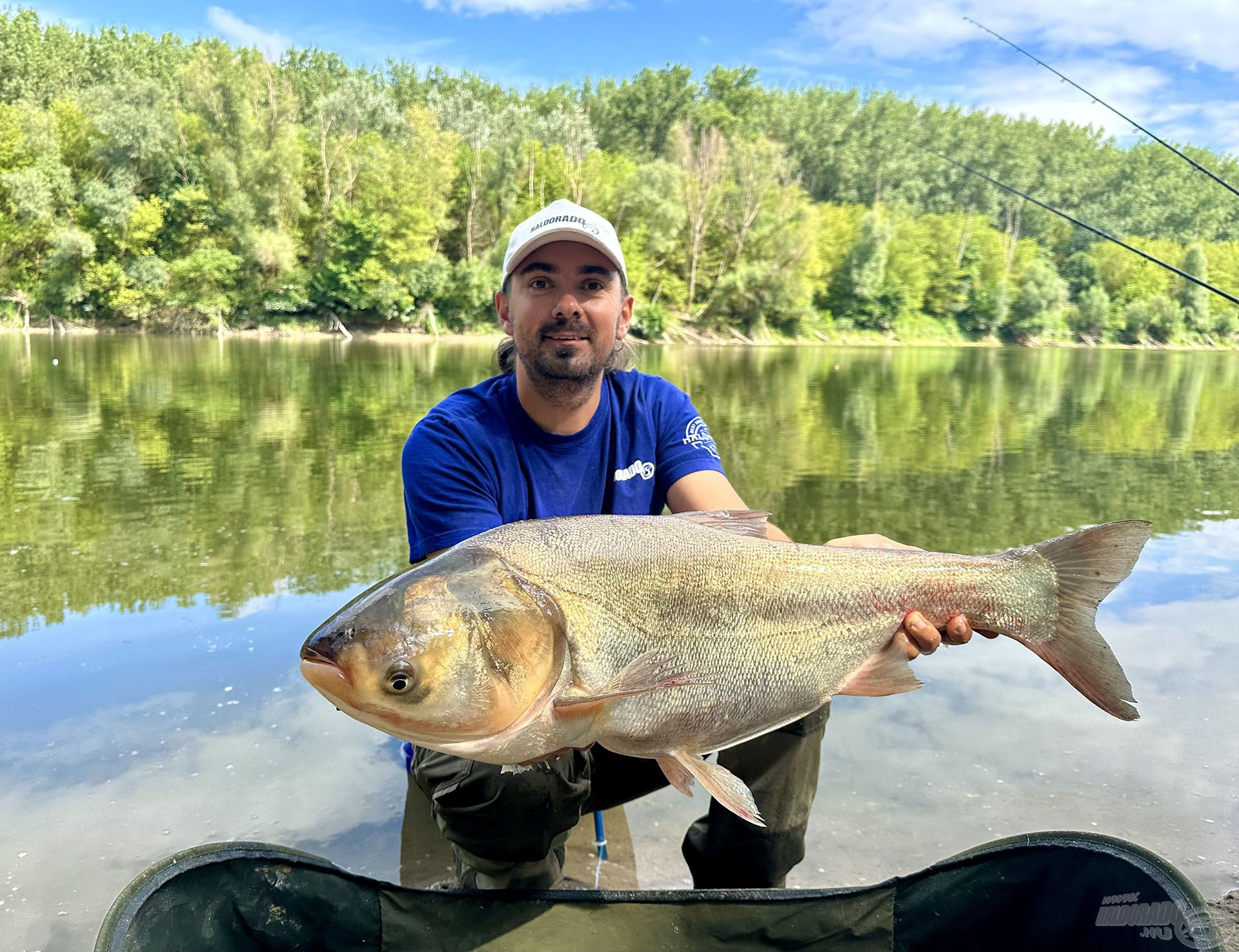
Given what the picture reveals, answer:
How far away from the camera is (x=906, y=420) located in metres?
17.7

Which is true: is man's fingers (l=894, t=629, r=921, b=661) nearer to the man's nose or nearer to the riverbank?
the man's nose

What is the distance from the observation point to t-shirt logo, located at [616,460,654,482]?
326 centimetres

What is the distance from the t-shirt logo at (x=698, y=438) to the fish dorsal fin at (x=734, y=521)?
3.26ft

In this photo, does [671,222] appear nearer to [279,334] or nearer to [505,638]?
[279,334]

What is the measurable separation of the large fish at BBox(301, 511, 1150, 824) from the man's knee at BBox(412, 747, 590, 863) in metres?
0.45

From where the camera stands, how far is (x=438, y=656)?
1.81 m

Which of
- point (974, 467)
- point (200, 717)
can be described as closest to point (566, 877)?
point (200, 717)

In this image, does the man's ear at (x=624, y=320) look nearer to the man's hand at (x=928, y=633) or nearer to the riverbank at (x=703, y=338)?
the man's hand at (x=928, y=633)

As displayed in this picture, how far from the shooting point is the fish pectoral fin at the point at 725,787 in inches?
79.7

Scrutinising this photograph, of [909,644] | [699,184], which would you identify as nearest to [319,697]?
[909,644]

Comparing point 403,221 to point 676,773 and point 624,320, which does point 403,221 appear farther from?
point 676,773

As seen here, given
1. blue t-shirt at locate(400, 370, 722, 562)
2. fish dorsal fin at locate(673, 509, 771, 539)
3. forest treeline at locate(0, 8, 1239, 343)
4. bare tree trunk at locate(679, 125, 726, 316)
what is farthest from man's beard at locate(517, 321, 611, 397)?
bare tree trunk at locate(679, 125, 726, 316)

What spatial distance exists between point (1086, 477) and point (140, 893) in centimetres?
1202

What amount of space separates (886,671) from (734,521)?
57cm
